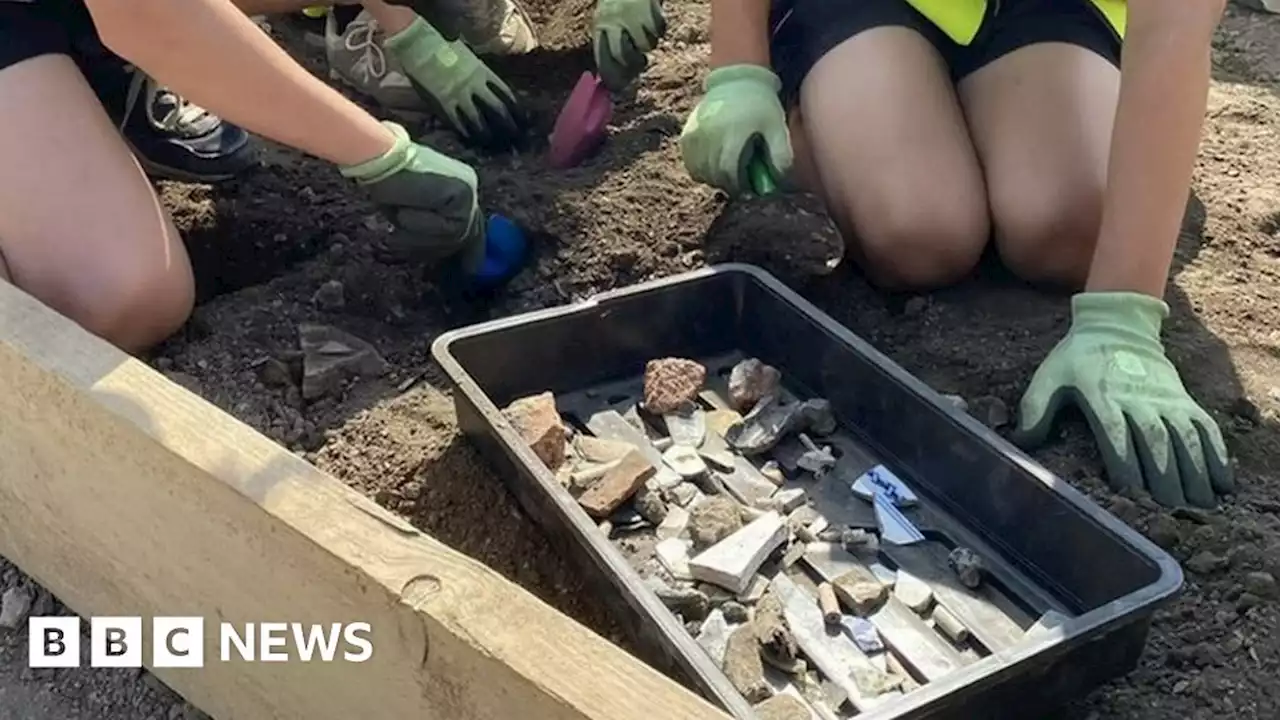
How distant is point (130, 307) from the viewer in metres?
1.61

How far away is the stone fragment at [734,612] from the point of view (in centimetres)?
130

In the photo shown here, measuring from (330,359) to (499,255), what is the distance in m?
0.27

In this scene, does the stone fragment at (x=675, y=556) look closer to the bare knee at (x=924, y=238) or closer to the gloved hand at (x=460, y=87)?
the bare knee at (x=924, y=238)

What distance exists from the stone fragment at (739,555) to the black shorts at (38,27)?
3.40ft

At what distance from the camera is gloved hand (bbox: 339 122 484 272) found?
1589mm

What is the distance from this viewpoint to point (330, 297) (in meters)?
1.72

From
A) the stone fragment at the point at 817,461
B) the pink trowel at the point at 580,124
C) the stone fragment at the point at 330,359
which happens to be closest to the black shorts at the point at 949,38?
the pink trowel at the point at 580,124

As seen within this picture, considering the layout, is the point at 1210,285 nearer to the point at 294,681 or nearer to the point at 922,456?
the point at 922,456

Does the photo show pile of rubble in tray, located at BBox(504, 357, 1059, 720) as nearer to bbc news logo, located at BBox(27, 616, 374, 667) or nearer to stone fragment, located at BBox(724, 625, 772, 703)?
stone fragment, located at BBox(724, 625, 772, 703)

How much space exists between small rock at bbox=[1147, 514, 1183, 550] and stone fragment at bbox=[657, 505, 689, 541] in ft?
1.49

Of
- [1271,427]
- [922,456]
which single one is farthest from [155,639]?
[1271,427]

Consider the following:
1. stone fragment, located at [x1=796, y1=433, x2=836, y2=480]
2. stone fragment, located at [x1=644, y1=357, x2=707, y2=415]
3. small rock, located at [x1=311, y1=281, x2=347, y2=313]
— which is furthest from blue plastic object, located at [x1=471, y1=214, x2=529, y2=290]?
stone fragment, located at [x1=796, y1=433, x2=836, y2=480]

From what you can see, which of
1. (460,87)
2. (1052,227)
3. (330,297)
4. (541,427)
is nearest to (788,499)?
(541,427)

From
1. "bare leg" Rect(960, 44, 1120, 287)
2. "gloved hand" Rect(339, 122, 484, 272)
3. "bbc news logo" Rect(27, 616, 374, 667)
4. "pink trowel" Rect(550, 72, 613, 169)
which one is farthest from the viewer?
"pink trowel" Rect(550, 72, 613, 169)
